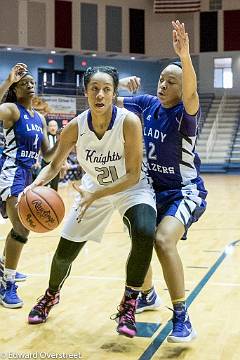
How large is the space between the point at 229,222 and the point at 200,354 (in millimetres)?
6695

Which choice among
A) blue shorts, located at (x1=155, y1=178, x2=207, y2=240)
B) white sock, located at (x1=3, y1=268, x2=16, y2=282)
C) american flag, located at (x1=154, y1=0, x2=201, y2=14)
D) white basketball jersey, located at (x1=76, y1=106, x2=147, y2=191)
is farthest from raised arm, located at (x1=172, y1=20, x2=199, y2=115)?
american flag, located at (x1=154, y1=0, x2=201, y2=14)

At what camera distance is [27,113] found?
5.17m

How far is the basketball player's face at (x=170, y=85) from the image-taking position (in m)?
4.04

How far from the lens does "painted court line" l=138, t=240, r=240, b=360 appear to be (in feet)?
11.8

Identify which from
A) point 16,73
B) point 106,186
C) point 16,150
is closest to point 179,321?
point 106,186

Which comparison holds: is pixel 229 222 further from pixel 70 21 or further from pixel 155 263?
pixel 70 21

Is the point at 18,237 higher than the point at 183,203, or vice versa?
the point at 183,203

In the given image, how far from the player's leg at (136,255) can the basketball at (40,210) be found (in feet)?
1.65

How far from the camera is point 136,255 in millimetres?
3809

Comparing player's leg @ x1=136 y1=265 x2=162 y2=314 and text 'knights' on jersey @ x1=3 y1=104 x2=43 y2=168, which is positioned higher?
text 'knights' on jersey @ x1=3 y1=104 x2=43 y2=168

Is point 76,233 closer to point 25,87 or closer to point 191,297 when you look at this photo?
point 191,297

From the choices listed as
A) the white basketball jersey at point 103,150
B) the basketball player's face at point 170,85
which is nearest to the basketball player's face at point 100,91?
the white basketball jersey at point 103,150

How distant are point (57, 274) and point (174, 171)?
1126 mm

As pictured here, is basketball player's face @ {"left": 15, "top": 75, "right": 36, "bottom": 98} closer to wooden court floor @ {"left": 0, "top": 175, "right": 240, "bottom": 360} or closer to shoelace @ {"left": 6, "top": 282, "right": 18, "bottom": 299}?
shoelace @ {"left": 6, "top": 282, "right": 18, "bottom": 299}
